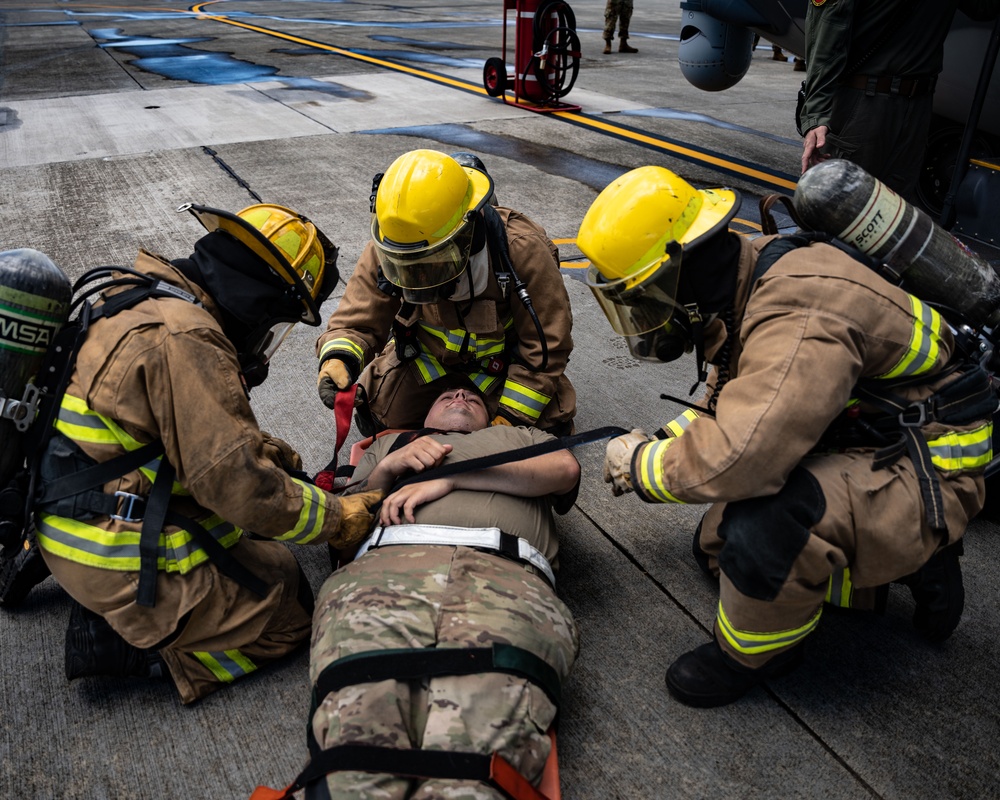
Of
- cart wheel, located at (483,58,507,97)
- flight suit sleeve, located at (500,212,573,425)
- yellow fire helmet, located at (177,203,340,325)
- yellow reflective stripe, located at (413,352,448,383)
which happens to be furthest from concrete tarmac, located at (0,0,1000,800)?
yellow fire helmet, located at (177,203,340,325)

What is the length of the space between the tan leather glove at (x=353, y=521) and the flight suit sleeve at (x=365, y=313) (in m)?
0.73

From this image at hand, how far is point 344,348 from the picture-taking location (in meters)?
3.33

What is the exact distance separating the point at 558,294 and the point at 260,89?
9.90 metres

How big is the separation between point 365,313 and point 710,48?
18.6ft

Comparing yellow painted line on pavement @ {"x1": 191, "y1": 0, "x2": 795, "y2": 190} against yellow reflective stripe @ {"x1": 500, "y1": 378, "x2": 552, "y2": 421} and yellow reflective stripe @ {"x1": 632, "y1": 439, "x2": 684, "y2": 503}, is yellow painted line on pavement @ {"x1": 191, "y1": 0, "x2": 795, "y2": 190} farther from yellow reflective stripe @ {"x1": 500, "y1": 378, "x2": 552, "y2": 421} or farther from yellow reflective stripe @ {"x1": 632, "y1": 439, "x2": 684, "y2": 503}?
yellow reflective stripe @ {"x1": 632, "y1": 439, "x2": 684, "y2": 503}

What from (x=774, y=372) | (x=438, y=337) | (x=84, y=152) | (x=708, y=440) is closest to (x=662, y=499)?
(x=708, y=440)

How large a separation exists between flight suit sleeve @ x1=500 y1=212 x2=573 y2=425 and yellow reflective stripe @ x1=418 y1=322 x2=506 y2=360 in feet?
0.36

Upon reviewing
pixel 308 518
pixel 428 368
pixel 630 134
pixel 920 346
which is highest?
pixel 920 346

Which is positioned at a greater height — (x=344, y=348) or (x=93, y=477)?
(x=93, y=477)

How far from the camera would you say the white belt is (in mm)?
2586

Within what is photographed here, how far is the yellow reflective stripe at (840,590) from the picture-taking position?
2.53 metres

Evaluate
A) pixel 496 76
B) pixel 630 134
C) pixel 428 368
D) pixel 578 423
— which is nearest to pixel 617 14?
pixel 496 76

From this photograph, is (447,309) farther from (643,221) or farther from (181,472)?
(181,472)

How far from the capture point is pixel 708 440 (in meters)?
2.19
